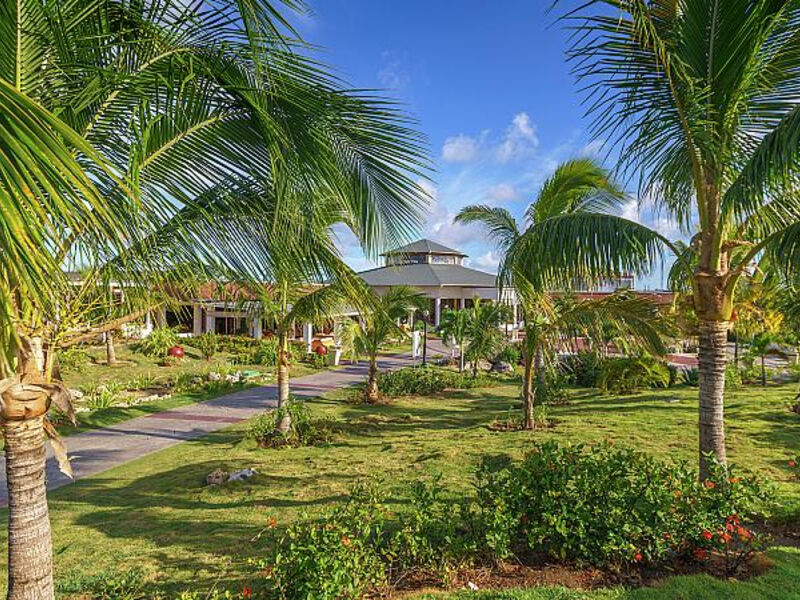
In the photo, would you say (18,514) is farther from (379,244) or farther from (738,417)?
(738,417)

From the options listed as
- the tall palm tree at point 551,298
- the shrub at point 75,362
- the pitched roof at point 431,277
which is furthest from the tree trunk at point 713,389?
the pitched roof at point 431,277

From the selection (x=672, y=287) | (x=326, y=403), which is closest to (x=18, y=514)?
(x=672, y=287)

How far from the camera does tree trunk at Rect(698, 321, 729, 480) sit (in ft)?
15.0

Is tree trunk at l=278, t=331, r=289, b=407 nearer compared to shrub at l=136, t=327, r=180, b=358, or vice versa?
tree trunk at l=278, t=331, r=289, b=407

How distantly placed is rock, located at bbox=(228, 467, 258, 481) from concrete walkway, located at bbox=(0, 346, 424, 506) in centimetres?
213

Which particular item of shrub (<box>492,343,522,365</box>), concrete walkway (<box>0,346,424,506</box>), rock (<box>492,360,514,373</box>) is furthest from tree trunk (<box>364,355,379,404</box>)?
shrub (<box>492,343,522,365</box>)

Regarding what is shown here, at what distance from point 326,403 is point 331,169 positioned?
37.5ft

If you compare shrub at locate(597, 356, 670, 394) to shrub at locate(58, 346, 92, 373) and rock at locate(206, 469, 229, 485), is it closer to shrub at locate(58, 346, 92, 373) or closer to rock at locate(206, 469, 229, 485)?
rock at locate(206, 469, 229, 485)

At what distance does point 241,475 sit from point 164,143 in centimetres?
543

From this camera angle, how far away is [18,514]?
2650 millimetres

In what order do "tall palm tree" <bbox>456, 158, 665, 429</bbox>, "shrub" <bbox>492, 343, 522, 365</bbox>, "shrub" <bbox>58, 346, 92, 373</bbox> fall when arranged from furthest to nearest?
"shrub" <bbox>492, 343, 522, 365</bbox>, "shrub" <bbox>58, 346, 92, 373</bbox>, "tall palm tree" <bbox>456, 158, 665, 429</bbox>

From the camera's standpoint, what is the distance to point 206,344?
22.5m

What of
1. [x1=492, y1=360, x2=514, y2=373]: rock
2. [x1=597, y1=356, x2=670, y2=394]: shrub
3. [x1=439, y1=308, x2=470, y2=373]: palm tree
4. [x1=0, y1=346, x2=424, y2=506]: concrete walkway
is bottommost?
[x1=0, y1=346, x2=424, y2=506]: concrete walkway

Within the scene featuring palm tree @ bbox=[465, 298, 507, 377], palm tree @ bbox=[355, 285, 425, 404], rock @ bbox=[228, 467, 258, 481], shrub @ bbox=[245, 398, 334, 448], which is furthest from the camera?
palm tree @ bbox=[465, 298, 507, 377]
